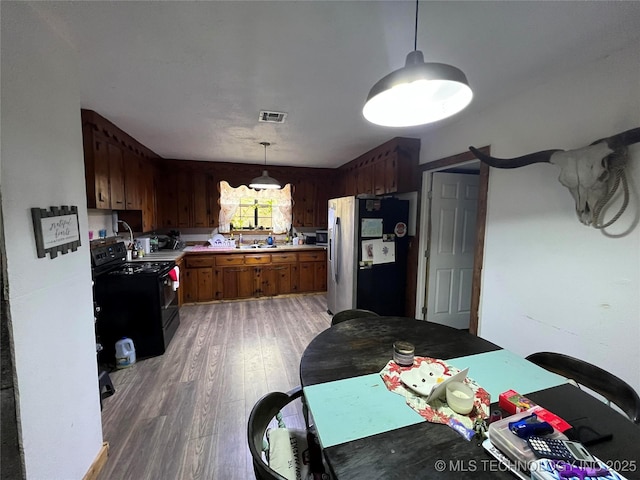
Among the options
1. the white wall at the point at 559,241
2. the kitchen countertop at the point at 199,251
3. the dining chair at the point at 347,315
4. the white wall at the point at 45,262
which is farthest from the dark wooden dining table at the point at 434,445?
the kitchen countertop at the point at 199,251

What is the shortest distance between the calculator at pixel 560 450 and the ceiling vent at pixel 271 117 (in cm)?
249

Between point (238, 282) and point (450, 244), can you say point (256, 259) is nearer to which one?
point (238, 282)

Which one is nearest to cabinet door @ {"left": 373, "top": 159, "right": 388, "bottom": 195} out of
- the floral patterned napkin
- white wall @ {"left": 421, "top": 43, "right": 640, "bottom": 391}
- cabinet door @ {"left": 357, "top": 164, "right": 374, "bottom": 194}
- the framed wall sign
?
cabinet door @ {"left": 357, "top": 164, "right": 374, "bottom": 194}

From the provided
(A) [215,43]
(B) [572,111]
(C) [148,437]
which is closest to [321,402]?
(C) [148,437]

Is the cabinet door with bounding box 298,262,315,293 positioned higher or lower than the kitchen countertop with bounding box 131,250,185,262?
lower

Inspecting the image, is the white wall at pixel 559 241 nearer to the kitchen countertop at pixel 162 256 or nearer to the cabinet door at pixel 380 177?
the cabinet door at pixel 380 177

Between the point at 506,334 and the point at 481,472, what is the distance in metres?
1.77

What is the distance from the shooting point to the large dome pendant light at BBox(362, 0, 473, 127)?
849 millimetres

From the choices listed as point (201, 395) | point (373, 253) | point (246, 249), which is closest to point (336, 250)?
point (373, 253)

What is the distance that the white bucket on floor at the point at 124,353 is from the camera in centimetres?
259

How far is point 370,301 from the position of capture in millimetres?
3355

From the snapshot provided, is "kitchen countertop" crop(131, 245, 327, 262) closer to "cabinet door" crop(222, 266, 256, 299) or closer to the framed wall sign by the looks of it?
"cabinet door" crop(222, 266, 256, 299)

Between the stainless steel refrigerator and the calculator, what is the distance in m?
2.49

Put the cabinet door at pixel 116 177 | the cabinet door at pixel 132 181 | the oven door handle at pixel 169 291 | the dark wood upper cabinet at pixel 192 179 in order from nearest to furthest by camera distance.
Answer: the dark wood upper cabinet at pixel 192 179 < the cabinet door at pixel 116 177 < the oven door handle at pixel 169 291 < the cabinet door at pixel 132 181
